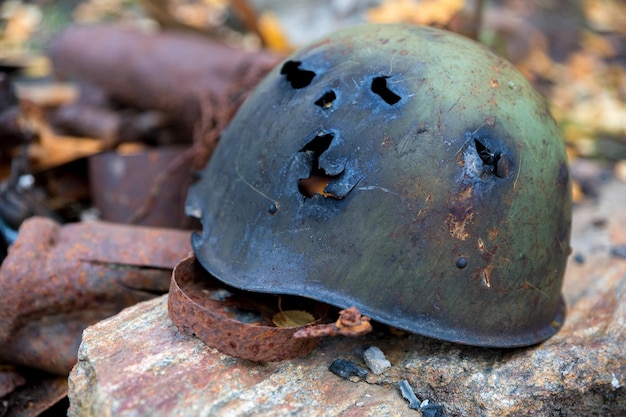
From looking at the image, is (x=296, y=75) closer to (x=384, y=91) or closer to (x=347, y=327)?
(x=384, y=91)

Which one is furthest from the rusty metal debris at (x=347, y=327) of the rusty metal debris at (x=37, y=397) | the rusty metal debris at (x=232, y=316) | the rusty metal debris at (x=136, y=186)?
the rusty metal debris at (x=136, y=186)

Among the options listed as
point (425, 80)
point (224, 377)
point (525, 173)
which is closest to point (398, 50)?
point (425, 80)

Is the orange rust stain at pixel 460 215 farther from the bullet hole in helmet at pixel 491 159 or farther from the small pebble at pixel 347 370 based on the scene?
the small pebble at pixel 347 370

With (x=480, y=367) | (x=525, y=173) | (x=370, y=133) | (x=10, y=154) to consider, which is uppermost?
(x=370, y=133)

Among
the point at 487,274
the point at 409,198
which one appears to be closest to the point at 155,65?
the point at 409,198

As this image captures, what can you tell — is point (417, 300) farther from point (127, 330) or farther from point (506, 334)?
point (127, 330)

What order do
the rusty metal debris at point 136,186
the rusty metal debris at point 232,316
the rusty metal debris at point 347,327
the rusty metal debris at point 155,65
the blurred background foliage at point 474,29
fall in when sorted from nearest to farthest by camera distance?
the rusty metal debris at point 347,327, the rusty metal debris at point 232,316, the rusty metal debris at point 136,186, the rusty metal debris at point 155,65, the blurred background foliage at point 474,29
